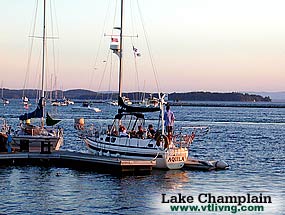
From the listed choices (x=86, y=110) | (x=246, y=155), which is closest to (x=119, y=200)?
(x=246, y=155)

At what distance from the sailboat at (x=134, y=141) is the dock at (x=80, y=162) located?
0.90 metres

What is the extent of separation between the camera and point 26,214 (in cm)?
2341

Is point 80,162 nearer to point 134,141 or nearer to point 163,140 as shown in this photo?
point 134,141

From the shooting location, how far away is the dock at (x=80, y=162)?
107 ft

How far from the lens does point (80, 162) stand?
3503cm

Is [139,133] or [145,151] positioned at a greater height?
[139,133]

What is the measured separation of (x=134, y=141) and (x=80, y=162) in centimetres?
317

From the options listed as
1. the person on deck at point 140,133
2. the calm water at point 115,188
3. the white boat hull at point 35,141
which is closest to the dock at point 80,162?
the calm water at point 115,188

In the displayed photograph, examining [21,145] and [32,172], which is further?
[21,145]

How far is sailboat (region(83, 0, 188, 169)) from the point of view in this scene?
33594mm

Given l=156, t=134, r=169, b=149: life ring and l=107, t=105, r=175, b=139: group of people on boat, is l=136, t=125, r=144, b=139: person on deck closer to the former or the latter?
l=107, t=105, r=175, b=139: group of people on boat

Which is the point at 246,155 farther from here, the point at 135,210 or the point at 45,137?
the point at 135,210

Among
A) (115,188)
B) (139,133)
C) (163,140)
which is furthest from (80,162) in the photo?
(115,188)

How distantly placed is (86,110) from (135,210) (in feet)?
470
